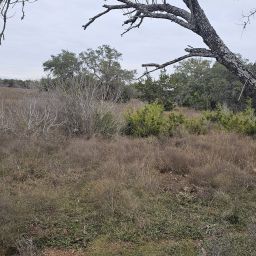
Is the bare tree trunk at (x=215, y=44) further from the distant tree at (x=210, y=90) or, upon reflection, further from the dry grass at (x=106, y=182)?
the distant tree at (x=210, y=90)

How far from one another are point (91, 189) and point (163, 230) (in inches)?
89.1

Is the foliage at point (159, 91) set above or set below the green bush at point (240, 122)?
above

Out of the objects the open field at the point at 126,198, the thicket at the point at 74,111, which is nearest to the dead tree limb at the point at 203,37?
the open field at the point at 126,198

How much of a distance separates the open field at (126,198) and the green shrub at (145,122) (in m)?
3.06

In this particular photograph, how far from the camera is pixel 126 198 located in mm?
7324

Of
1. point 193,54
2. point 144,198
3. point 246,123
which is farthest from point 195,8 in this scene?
point 246,123

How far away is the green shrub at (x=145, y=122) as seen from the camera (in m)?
15.8

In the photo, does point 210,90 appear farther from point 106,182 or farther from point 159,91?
point 106,182

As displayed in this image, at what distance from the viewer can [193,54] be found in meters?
3.05

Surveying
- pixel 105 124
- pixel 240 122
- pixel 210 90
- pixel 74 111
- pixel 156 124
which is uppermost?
pixel 210 90

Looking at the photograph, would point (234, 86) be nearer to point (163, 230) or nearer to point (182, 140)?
point (182, 140)

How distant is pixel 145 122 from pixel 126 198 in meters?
8.78

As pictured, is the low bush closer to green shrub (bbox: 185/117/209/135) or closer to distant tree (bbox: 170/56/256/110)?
green shrub (bbox: 185/117/209/135)

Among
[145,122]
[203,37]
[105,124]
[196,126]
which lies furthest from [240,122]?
A: [203,37]
